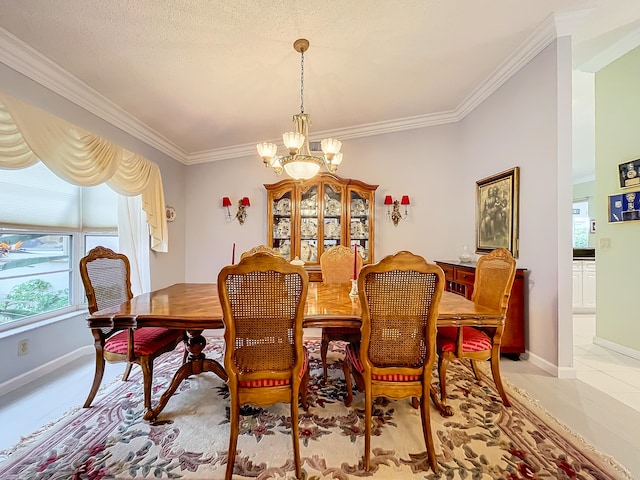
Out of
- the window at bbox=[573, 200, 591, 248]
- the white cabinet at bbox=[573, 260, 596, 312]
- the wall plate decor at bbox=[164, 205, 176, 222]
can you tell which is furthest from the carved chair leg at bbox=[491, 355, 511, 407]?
the window at bbox=[573, 200, 591, 248]

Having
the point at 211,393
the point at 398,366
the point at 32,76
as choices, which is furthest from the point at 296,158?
the point at 32,76

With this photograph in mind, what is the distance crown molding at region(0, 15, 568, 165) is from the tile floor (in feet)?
7.58

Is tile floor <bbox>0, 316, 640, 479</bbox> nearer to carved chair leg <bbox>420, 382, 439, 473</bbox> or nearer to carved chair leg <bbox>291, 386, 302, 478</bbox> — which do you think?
carved chair leg <bbox>420, 382, 439, 473</bbox>

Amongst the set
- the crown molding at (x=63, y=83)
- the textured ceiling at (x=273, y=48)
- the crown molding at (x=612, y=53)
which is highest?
the crown molding at (x=612, y=53)

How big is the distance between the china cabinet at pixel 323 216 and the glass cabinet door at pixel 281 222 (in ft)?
0.10

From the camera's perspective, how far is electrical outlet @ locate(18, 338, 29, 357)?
218 cm

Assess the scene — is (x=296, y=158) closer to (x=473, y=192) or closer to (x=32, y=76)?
(x=32, y=76)

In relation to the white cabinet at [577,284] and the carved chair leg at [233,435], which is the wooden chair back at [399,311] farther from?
the white cabinet at [577,284]

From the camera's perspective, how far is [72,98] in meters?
2.37

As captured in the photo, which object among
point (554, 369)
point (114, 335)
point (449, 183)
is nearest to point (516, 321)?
point (554, 369)

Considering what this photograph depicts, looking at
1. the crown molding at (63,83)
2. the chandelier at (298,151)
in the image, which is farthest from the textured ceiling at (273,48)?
the chandelier at (298,151)

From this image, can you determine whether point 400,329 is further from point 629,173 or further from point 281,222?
point 629,173

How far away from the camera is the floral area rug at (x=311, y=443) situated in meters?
1.36

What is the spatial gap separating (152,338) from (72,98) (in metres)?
2.14
